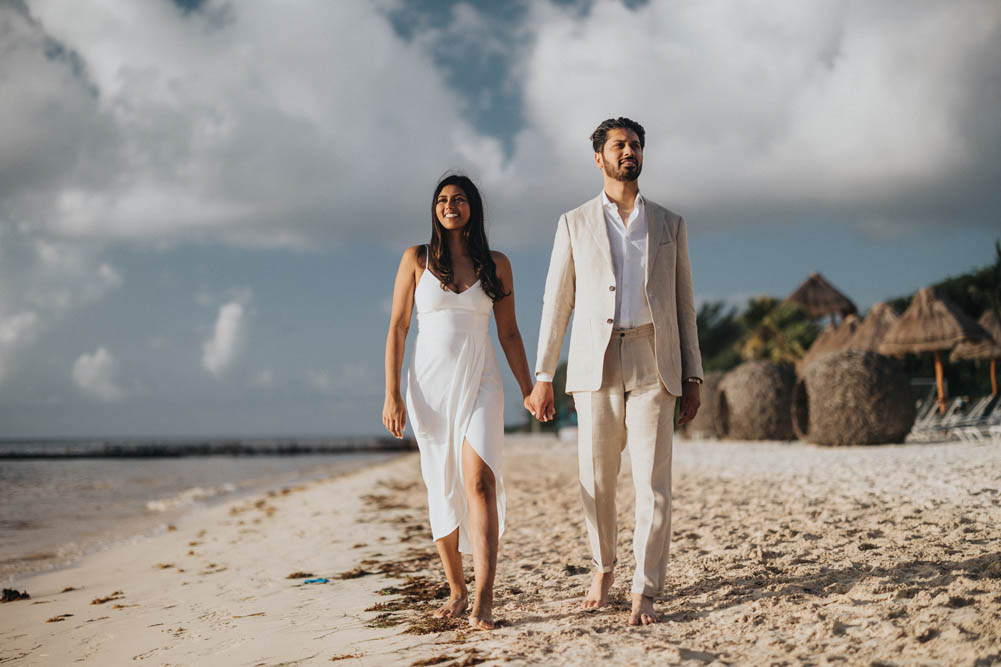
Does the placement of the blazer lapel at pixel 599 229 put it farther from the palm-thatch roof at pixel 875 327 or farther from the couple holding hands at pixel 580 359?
the palm-thatch roof at pixel 875 327

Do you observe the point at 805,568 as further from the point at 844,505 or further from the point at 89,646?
the point at 89,646

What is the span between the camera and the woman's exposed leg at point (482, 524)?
3396mm

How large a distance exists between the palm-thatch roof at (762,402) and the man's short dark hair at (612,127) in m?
14.1

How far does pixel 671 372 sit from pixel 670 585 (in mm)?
1382

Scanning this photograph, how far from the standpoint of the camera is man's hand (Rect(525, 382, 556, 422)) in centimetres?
358

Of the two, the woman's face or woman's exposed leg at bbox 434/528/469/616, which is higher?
the woman's face

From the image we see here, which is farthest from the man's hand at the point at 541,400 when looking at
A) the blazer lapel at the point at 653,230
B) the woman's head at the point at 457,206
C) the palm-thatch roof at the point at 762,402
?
the palm-thatch roof at the point at 762,402

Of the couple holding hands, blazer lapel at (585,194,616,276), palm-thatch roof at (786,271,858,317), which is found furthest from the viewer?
palm-thatch roof at (786,271,858,317)

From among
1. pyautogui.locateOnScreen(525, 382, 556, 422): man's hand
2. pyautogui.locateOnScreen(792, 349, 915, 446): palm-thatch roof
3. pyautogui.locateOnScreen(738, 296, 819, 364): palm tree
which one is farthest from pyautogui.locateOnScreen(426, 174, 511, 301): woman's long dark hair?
pyautogui.locateOnScreen(738, 296, 819, 364): palm tree

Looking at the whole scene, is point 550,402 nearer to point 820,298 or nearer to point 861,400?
point 861,400

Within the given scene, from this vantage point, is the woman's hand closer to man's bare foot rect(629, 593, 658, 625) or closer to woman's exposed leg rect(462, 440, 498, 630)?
woman's exposed leg rect(462, 440, 498, 630)

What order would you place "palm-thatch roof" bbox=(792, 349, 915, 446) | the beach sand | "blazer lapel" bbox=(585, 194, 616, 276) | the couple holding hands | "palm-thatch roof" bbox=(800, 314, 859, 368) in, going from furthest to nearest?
"palm-thatch roof" bbox=(800, 314, 859, 368)
"palm-thatch roof" bbox=(792, 349, 915, 446)
"blazer lapel" bbox=(585, 194, 616, 276)
the couple holding hands
the beach sand

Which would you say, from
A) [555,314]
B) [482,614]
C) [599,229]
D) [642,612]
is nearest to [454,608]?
[482,614]

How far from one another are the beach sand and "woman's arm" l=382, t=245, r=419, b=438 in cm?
105
